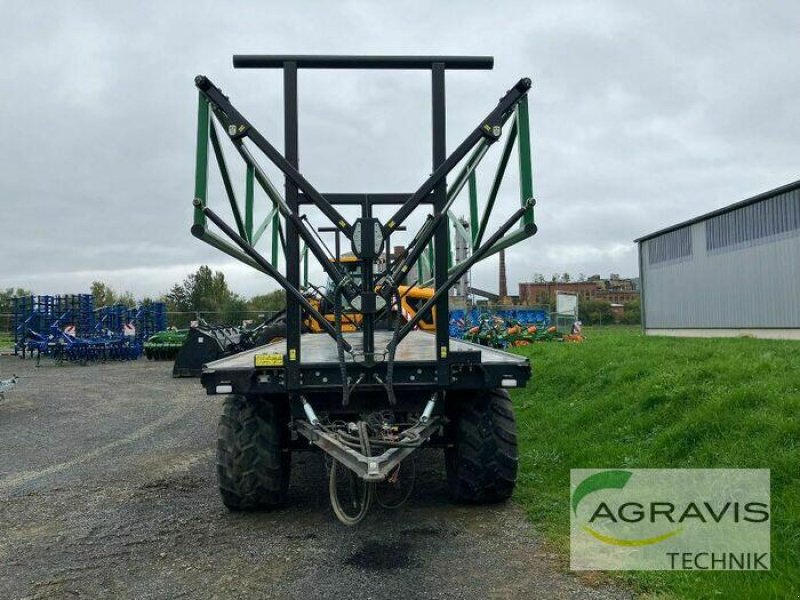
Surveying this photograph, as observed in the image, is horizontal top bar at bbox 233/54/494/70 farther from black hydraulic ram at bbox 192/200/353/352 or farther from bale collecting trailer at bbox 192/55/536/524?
black hydraulic ram at bbox 192/200/353/352

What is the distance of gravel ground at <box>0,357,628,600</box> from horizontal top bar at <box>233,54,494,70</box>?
319cm

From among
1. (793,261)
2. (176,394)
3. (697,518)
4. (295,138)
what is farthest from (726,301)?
(295,138)

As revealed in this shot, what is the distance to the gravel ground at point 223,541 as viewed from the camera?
143 inches

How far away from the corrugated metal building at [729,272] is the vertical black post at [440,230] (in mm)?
14897

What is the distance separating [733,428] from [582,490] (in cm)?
127

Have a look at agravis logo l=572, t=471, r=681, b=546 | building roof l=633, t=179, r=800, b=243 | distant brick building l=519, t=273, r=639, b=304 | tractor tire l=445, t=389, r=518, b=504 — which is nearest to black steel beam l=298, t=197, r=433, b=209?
tractor tire l=445, t=389, r=518, b=504

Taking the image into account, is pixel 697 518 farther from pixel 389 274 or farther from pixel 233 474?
pixel 233 474

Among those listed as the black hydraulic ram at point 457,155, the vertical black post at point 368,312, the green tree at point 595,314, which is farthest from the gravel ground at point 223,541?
the green tree at point 595,314

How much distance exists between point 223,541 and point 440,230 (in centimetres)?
251

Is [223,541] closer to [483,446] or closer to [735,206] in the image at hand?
[483,446]

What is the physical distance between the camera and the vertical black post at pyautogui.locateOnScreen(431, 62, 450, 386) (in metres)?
4.35

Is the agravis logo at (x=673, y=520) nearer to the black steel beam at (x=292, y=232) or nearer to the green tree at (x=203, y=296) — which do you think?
the black steel beam at (x=292, y=232)

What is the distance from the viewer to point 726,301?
1919 centimetres

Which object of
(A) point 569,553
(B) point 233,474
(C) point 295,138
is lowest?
(A) point 569,553
